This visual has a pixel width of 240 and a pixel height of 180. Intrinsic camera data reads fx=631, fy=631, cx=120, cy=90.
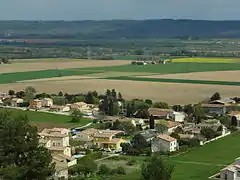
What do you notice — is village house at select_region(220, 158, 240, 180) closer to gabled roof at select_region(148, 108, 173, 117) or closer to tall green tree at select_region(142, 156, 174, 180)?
tall green tree at select_region(142, 156, 174, 180)

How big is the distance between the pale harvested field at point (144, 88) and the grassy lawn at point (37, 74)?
4.49 m

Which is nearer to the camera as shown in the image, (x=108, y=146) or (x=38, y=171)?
(x=38, y=171)

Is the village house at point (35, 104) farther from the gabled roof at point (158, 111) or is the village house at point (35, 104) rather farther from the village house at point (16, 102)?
the gabled roof at point (158, 111)

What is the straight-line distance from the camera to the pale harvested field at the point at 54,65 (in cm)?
6588

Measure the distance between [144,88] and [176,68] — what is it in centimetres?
1920

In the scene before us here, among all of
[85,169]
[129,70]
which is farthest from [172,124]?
[129,70]

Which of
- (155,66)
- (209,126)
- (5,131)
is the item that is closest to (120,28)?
(155,66)

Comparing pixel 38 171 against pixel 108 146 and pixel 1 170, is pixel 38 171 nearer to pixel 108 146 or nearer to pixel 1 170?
pixel 1 170

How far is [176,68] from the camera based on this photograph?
65.2m

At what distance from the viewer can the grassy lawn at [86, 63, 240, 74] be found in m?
62.7

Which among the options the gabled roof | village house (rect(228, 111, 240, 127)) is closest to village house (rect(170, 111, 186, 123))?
the gabled roof

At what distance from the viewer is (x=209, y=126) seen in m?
28.3

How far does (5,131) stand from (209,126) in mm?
16347

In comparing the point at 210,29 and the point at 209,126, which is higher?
the point at 210,29
